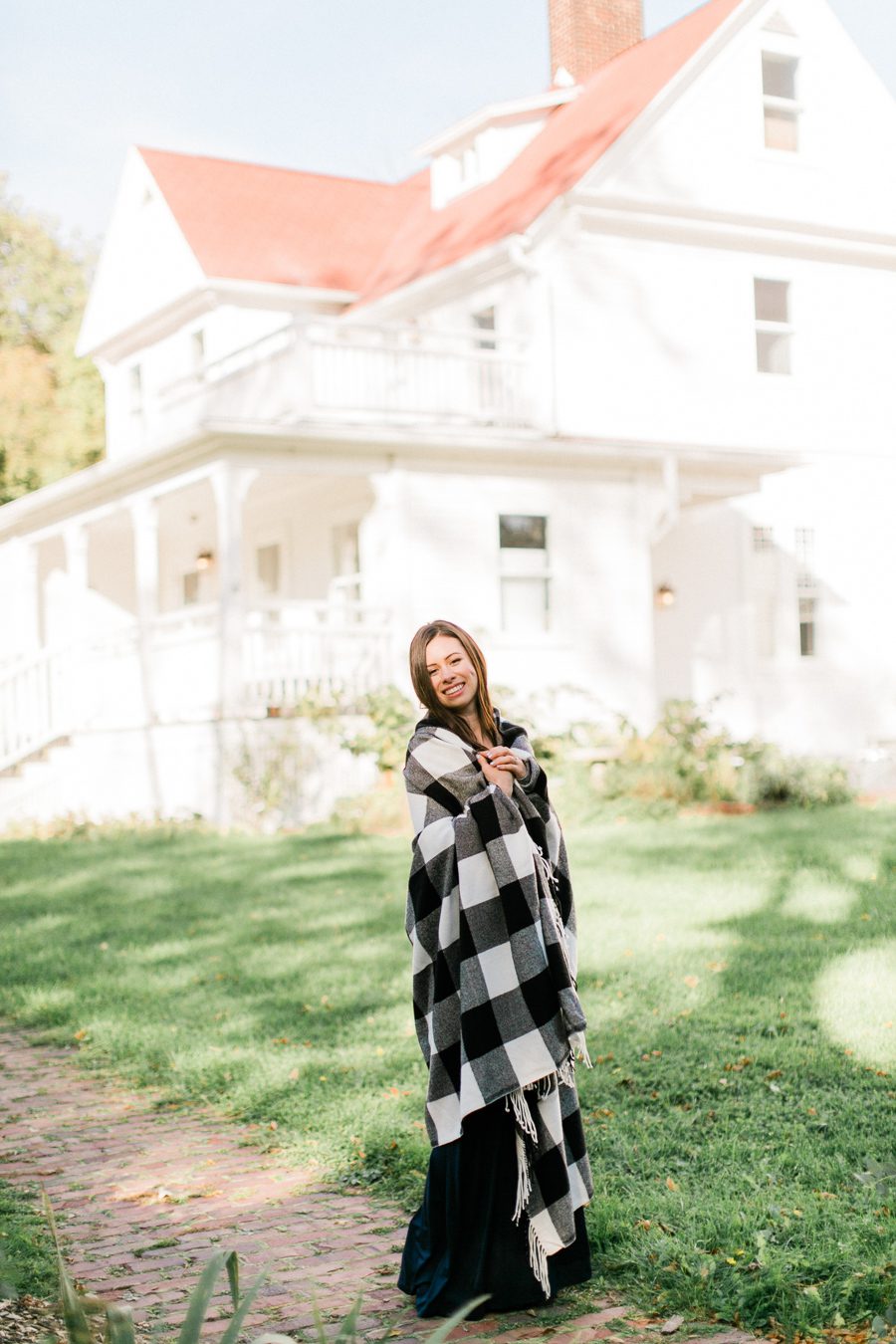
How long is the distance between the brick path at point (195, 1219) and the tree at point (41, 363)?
27.5 metres

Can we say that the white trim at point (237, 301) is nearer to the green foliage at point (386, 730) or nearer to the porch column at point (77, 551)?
the porch column at point (77, 551)

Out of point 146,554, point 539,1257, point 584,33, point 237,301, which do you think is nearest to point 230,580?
point 146,554

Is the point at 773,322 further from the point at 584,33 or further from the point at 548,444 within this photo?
the point at 584,33

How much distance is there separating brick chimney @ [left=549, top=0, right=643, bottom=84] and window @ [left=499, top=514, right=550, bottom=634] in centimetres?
830

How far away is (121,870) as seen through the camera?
11.9 meters

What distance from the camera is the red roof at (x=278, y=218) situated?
73.1 ft

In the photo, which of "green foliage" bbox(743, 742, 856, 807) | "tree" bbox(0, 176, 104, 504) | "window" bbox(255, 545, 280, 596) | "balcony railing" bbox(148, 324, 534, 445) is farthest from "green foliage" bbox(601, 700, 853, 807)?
"tree" bbox(0, 176, 104, 504)

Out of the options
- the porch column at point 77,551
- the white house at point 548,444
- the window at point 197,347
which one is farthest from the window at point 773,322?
the porch column at point 77,551

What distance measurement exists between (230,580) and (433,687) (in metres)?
11.8

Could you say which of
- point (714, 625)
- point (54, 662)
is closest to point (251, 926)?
point (54, 662)

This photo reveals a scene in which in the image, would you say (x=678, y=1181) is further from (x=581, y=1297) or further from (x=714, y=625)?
(x=714, y=625)

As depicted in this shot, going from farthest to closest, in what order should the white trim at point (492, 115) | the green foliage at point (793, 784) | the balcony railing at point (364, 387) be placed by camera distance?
the white trim at point (492, 115)
the balcony railing at point (364, 387)
the green foliage at point (793, 784)

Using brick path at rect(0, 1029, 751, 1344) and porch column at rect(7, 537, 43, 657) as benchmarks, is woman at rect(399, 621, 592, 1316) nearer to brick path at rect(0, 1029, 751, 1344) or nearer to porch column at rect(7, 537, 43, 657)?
brick path at rect(0, 1029, 751, 1344)

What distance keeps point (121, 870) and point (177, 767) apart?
4.38m
